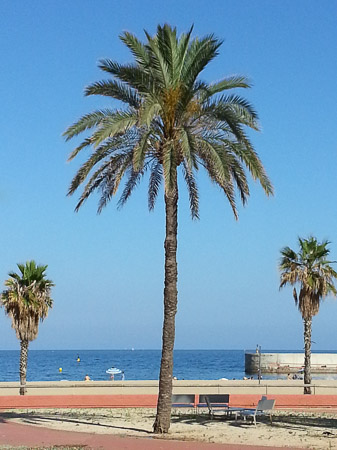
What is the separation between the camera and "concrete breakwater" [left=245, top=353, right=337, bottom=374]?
93.9m

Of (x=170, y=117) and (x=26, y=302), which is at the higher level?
(x=170, y=117)

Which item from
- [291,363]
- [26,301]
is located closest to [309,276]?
[26,301]

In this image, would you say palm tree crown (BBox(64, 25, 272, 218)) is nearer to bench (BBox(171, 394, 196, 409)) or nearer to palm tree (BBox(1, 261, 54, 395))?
bench (BBox(171, 394, 196, 409))

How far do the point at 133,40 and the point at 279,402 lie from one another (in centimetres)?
1516

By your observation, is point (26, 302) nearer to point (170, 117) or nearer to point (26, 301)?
point (26, 301)

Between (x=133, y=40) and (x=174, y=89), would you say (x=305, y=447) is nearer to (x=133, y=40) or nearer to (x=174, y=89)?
(x=174, y=89)

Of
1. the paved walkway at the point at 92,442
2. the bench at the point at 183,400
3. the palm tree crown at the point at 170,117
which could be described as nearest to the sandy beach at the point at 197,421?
the bench at the point at 183,400

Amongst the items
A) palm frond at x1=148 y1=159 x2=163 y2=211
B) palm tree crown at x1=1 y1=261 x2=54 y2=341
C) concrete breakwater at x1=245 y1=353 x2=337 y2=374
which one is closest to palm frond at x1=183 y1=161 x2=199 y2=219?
palm frond at x1=148 y1=159 x2=163 y2=211

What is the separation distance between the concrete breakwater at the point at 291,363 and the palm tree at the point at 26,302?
2485 inches

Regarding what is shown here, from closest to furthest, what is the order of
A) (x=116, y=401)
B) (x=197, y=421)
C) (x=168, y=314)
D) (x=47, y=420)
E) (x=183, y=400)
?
(x=168, y=314) → (x=197, y=421) → (x=47, y=420) → (x=183, y=400) → (x=116, y=401)

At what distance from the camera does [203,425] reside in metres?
20.5

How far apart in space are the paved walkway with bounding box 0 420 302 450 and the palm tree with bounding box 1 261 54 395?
16.0m

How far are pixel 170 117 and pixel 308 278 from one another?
2242cm

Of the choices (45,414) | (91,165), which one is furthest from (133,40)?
(45,414)
